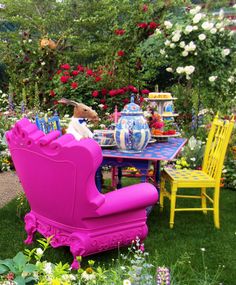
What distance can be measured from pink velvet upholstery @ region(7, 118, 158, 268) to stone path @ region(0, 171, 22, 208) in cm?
175

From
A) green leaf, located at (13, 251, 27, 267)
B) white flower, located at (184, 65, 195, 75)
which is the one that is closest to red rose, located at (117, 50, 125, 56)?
white flower, located at (184, 65, 195, 75)

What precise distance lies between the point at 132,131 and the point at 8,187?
258 cm

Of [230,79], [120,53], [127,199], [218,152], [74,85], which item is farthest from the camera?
[120,53]

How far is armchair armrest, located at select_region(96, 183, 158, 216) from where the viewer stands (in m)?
3.09

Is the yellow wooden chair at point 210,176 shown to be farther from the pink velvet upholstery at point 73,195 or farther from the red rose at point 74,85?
the red rose at point 74,85

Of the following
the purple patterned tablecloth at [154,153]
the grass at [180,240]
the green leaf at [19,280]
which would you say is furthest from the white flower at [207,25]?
the green leaf at [19,280]

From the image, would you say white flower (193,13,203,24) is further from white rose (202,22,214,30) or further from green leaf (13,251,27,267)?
green leaf (13,251,27,267)

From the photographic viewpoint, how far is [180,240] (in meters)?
3.85

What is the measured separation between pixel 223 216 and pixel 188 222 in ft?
1.45

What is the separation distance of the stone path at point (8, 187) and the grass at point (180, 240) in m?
0.25

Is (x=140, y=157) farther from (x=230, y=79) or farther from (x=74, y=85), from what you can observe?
(x=74, y=85)


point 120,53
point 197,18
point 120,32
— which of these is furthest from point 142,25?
point 197,18

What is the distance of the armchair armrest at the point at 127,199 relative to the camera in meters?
3.09

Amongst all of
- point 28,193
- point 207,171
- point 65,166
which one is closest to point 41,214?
point 28,193
